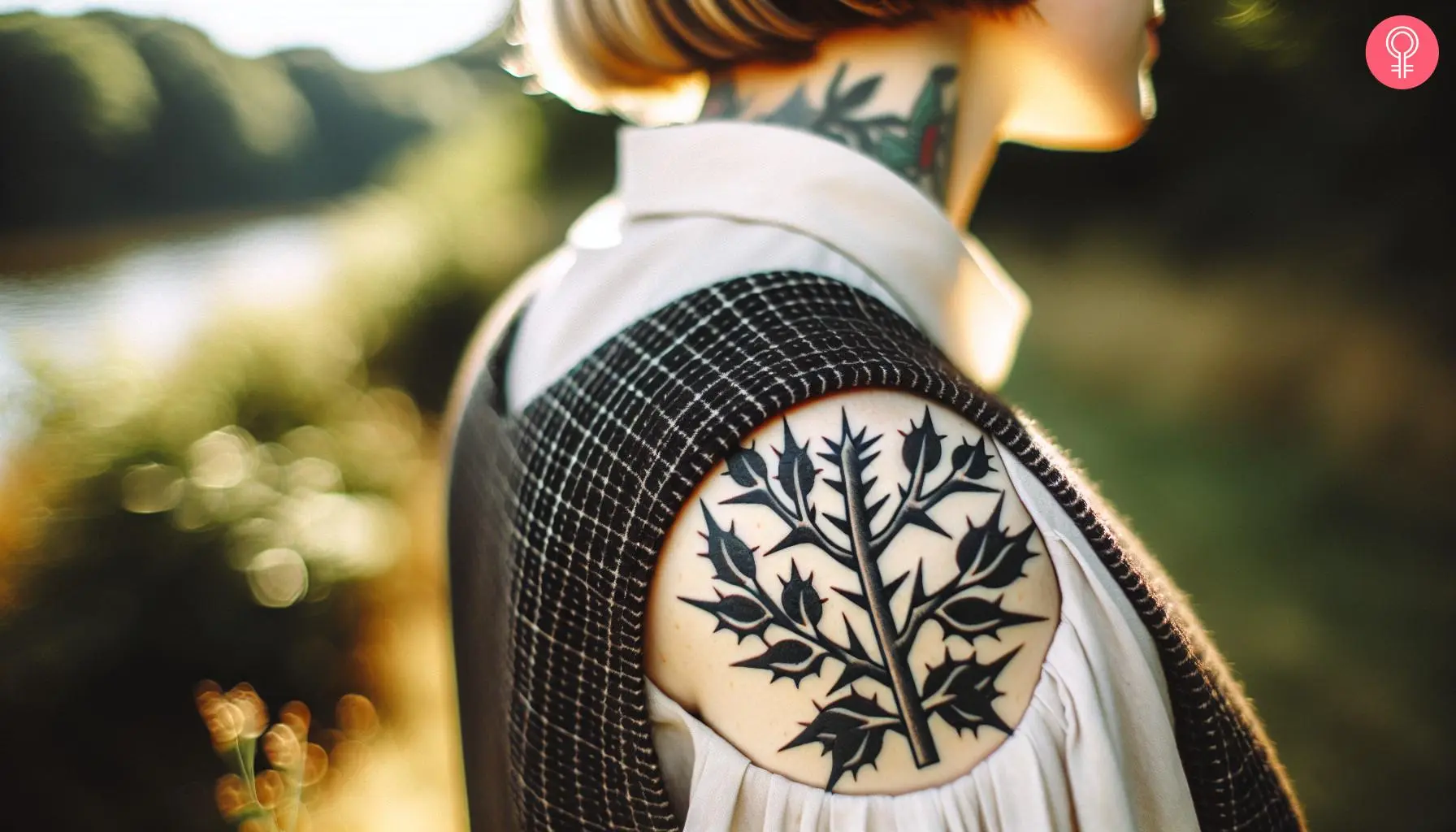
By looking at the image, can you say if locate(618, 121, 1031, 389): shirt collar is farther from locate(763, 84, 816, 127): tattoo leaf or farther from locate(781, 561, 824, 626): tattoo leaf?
locate(781, 561, 824, 626): tattoo leaf

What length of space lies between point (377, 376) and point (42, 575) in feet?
5.63

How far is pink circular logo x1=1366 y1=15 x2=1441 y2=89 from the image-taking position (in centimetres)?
171

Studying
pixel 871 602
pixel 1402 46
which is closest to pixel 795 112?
pixel 871 602

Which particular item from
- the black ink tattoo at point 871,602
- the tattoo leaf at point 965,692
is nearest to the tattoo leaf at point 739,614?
the black ink tattoo at point 871,602

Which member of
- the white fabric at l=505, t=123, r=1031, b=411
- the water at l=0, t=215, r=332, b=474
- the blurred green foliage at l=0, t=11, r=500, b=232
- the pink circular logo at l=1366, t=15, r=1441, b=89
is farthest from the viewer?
the pink circular logo at l=1366, t=15, r=1441, b=89

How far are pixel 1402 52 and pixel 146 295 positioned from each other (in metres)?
2.89

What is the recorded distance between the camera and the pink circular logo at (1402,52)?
5.62 ft

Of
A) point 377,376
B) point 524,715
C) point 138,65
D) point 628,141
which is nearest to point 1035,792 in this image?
point 524,715

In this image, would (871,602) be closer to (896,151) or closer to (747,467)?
(747,467)

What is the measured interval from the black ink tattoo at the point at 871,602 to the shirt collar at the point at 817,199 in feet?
0.75

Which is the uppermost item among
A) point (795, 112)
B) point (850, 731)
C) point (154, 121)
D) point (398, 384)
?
point (795, 112)

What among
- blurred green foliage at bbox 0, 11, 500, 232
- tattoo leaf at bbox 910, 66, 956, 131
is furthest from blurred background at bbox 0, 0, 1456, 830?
tattoo leaf at bbox 910, 66, 956, 131

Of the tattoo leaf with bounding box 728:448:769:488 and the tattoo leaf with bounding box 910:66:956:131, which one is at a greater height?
the tattoo leaf with bounding box 910:66:956:131

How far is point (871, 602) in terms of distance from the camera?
57 centimetres
